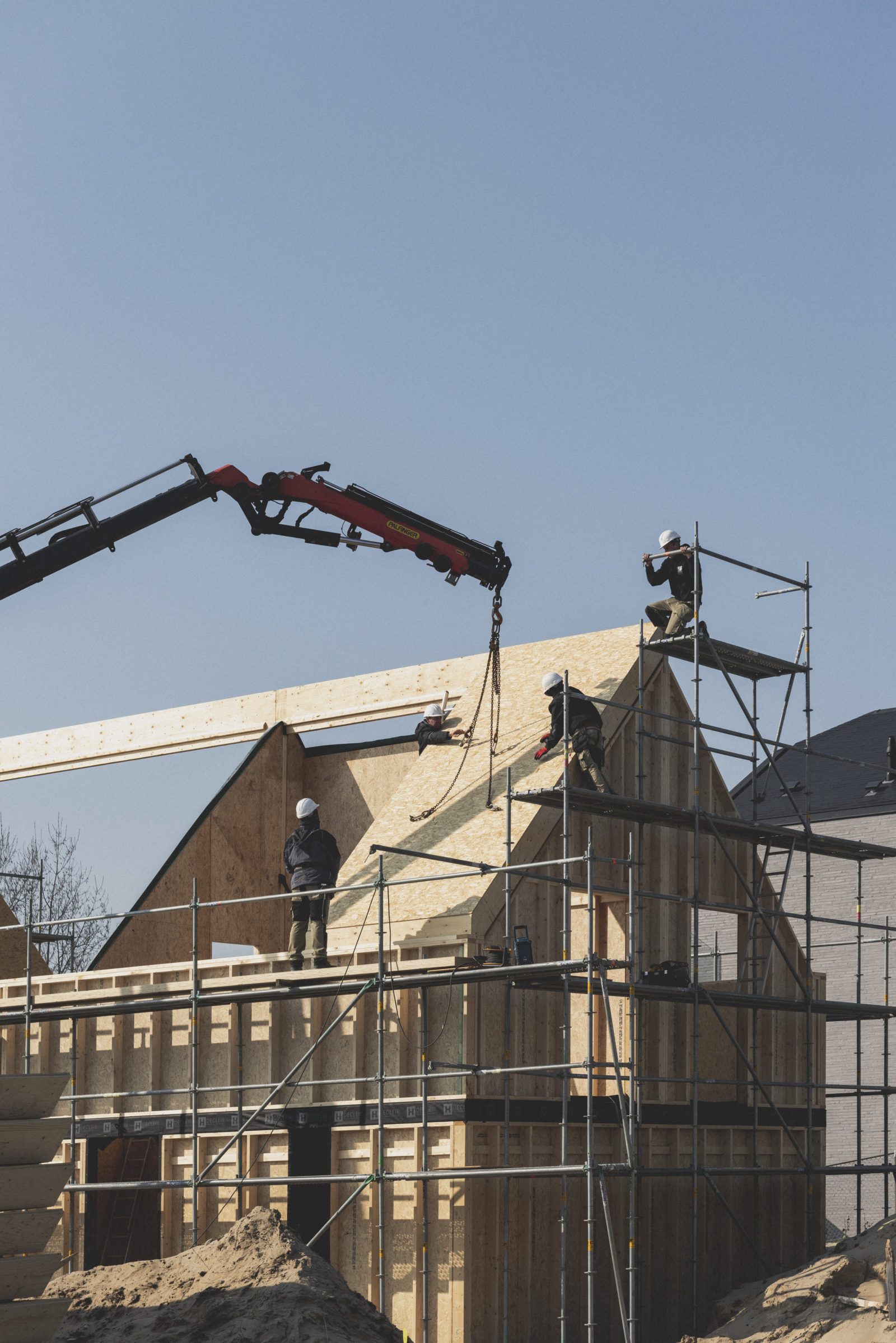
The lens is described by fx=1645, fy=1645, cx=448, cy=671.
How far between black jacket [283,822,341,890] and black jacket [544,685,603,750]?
2120 millimetres

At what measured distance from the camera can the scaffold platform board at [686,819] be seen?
44.5ft

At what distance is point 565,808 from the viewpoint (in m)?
13.1

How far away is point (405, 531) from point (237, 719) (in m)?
5.51

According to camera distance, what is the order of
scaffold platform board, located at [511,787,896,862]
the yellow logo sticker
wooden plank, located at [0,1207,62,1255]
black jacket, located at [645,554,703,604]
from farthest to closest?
the yellow logo sticker
black jacket, located at [645,554,703,604]
scaffold platform board, located at [511,787,896,862]
wooden plank, located at [0,1207,62,1255]

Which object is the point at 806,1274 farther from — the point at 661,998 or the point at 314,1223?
the point at 314,1223

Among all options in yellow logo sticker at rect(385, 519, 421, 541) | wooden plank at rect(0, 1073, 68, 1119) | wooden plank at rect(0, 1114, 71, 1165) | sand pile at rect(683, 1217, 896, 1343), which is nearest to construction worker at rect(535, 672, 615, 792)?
yellow logo sticker at rect(385, 519, 421, 541)

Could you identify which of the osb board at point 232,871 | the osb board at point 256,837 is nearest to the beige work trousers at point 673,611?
the osb board at point 256,837

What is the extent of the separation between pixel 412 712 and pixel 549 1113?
21.6 ft

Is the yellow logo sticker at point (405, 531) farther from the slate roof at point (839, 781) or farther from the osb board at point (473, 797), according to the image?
the slate roof at point (839, 781)

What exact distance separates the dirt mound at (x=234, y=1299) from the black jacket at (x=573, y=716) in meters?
4.63

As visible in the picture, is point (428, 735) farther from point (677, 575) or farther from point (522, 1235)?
point (522, 1235)

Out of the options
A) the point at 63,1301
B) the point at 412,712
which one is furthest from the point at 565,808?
the point at 412,712

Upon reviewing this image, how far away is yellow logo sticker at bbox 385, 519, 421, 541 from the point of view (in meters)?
16.6

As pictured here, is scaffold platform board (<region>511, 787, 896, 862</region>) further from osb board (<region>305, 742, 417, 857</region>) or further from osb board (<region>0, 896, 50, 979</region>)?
osb board (<region>0, 896, 50, 979</region>)
